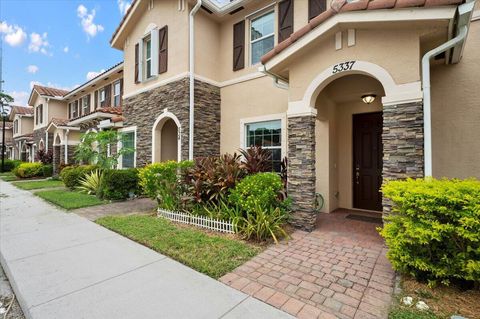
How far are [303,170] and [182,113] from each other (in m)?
5.31

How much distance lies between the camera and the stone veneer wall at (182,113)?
904 centimetres

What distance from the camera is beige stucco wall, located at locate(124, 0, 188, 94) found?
9.23 meters

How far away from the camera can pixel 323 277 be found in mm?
3592

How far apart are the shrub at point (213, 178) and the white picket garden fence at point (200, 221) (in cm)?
49

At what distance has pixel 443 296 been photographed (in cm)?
305

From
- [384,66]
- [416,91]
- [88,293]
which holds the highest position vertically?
[384,66]

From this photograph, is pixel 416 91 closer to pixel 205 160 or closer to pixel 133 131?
pixel 205 160

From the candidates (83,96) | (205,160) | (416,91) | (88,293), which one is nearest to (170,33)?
(205,160)

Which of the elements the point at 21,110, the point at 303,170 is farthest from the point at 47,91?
the point at 303,170

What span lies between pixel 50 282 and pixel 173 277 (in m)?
1.72

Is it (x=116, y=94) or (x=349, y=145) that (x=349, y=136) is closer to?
(x=349, y=145)

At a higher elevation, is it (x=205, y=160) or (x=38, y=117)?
(x=38, y=117)

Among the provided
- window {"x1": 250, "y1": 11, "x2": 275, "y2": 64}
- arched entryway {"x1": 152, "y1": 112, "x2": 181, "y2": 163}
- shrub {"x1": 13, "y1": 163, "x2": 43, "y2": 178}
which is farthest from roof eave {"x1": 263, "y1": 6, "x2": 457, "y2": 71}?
shrub {"x1": 13, "y1": 163, "x2": 43, "y2": 178}

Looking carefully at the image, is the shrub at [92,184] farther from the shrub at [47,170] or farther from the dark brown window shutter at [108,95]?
the shrub at [47,170]
